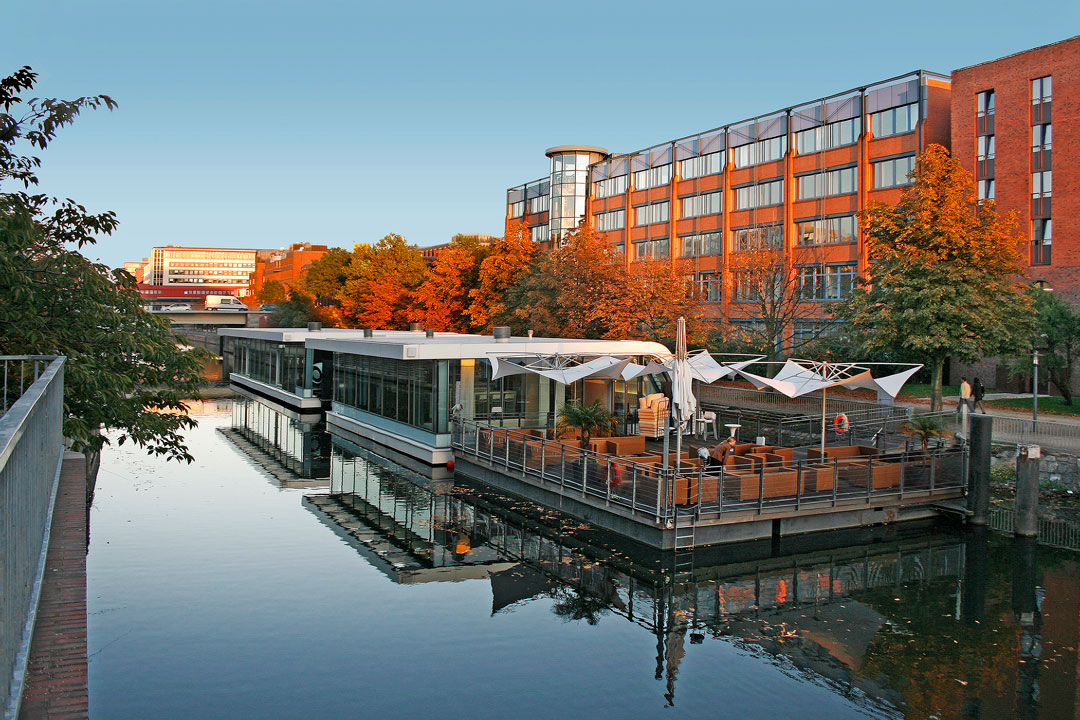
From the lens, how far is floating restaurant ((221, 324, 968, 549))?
17.9m

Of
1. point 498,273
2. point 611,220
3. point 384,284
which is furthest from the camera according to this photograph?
point 611,220

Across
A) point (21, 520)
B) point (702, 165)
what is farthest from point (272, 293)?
point (21, 520)

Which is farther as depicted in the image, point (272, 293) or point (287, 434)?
point (272, 293)

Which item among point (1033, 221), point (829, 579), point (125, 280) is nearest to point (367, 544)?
point (125, 280)

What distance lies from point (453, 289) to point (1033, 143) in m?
36.8

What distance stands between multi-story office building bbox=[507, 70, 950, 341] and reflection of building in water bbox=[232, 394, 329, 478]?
22.3 meters

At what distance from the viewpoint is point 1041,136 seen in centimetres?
4519

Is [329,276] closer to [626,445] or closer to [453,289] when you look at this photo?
[453,289]

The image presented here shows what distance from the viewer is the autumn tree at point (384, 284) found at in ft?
240

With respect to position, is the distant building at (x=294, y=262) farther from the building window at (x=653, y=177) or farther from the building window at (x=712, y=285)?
the building window at (x=712, y=285)

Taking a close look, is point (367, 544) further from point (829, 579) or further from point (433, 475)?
point (829, 579)

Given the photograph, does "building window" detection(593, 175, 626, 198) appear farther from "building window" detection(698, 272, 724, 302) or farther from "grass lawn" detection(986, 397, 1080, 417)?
"grass lawn" detection(986, 397, 1080, 417)

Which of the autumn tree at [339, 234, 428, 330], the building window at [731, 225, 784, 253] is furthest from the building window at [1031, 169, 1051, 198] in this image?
the autumn tree at [339, 234, 428, 330]

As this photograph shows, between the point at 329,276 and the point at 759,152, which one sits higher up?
the point at 759,152
